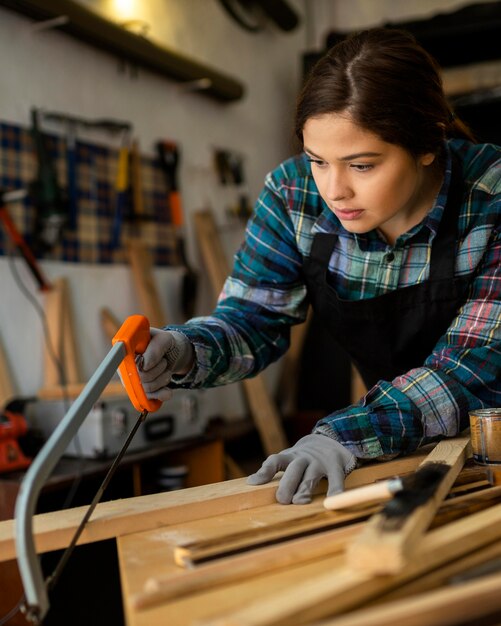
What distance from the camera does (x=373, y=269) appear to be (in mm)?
1699

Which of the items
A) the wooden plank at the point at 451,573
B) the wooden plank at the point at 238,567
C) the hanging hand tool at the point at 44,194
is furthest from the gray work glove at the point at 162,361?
the hanging hand tool at the point at 44,194

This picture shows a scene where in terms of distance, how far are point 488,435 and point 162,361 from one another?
23.8 inches

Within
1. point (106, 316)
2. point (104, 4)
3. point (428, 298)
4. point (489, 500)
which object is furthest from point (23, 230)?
point (489, 500)

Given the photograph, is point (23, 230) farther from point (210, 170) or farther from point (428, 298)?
point (428, 298)

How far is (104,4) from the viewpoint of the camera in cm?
328

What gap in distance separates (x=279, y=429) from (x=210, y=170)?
1.42 metres

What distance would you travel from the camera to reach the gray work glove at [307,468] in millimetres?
1169

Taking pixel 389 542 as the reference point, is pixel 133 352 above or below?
above

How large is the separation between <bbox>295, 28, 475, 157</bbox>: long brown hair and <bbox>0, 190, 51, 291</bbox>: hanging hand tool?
4.84 ft

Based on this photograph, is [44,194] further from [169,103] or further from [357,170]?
[357,170]

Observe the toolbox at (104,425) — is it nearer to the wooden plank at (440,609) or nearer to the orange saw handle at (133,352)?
the orange saw handle at (133,352)

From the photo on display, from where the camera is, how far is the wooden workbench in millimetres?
697

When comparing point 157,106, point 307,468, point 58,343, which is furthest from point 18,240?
point 307,468

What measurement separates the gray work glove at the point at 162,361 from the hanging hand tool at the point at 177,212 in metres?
2.18
